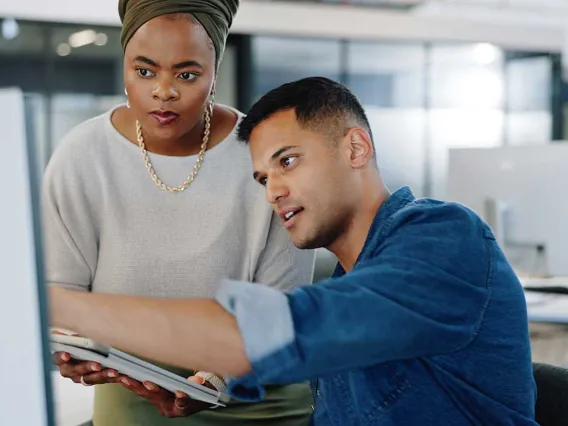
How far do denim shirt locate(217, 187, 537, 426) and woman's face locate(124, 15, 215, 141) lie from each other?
0.47 metres

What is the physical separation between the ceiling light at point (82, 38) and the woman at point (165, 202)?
6.92 metres

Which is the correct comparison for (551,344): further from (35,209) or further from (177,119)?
(35,209)

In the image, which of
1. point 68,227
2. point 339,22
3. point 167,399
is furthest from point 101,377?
point 339,22

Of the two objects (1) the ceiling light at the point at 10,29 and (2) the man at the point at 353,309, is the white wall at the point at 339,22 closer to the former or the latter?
(1) the ceiling light at the point at 10,29

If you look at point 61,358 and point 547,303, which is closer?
point 61,358

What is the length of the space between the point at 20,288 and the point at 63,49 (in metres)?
7.91

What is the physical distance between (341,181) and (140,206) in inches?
18.8

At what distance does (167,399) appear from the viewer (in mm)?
1344

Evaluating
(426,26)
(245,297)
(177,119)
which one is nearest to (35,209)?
(245,297)

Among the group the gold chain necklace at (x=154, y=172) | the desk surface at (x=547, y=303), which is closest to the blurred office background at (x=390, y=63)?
the desk surface at (x=547, y=303)

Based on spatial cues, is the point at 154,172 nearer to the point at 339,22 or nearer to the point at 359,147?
the point at 359,147

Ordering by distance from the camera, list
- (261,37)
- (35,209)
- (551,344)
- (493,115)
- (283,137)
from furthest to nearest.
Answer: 1. (493,115)
2. (261,37)
3. (551,344)
4. (283,137)
5. (35,209)

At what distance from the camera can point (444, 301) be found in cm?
89

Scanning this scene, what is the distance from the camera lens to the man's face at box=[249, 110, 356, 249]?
1.18 metres
